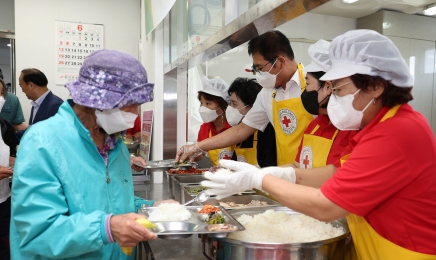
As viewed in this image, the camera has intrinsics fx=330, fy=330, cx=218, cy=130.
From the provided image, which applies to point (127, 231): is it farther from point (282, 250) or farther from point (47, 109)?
point (47, 109)

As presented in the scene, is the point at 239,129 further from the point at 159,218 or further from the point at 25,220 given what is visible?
the point at 25,220

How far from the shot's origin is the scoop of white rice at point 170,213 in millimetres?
1317

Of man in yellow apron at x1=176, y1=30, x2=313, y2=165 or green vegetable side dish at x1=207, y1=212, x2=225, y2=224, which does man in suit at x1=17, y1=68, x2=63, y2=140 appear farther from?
green vegetable side dish at x1=207, y1=212, x2=225, y2=224

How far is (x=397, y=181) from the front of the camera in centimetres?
98

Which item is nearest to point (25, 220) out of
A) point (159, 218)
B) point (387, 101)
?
point (159, 218)

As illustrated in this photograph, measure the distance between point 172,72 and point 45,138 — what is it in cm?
239

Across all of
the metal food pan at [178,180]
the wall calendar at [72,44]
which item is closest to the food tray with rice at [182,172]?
the metal food pan at [178,180]

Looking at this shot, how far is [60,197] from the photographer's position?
1.07 metres

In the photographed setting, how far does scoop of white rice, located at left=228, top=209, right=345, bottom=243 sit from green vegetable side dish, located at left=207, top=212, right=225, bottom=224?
0.21ft

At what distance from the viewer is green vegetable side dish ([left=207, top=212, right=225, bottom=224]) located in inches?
50.4

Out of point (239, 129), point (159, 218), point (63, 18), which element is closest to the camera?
point (159, 218)

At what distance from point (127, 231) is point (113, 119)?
0.42 meters

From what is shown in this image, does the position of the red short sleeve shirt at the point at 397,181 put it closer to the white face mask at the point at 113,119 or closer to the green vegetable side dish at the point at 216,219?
the green vegetable side dish at the point at 216,219

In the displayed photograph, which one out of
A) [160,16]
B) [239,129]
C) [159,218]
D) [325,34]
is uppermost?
[325,34]
